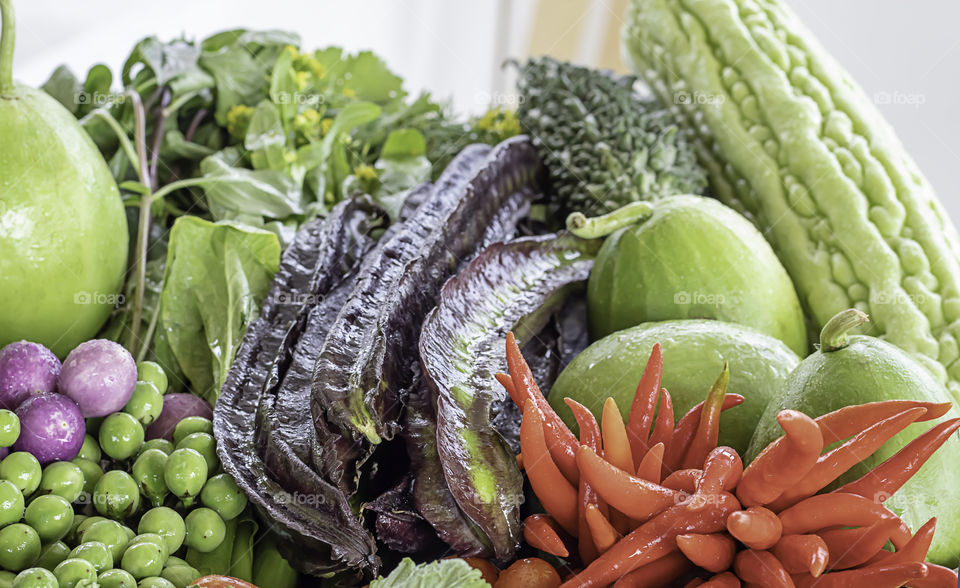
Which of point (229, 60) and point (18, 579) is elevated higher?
point (229, 60)

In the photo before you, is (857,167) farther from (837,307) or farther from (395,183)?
(395,183)

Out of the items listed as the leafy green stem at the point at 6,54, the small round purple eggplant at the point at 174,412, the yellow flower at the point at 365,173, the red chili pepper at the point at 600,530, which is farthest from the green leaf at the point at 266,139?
the red chili pepper at the point at 600,530

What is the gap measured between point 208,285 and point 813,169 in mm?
801

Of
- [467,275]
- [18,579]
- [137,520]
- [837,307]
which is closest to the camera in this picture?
[18,579]

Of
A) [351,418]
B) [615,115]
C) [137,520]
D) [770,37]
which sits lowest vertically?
[137,520]

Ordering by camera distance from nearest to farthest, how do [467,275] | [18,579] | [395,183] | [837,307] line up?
[18,579]
[467,275]
[837,307]
[395,183]

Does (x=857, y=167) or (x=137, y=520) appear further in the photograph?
(x=857, y=167)

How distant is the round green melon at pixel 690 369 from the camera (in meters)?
0.69

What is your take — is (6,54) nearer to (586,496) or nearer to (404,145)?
(404,145)

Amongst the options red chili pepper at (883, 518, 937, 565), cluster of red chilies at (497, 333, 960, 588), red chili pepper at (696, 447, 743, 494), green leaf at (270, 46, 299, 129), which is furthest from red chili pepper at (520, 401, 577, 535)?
green leaf at (270, 46, 299, 129)

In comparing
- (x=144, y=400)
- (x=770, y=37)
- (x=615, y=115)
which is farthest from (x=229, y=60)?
(x=770, y=37)

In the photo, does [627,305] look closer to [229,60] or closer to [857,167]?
[857,167]

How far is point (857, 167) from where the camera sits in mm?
1021

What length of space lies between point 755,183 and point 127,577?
3.07ft
